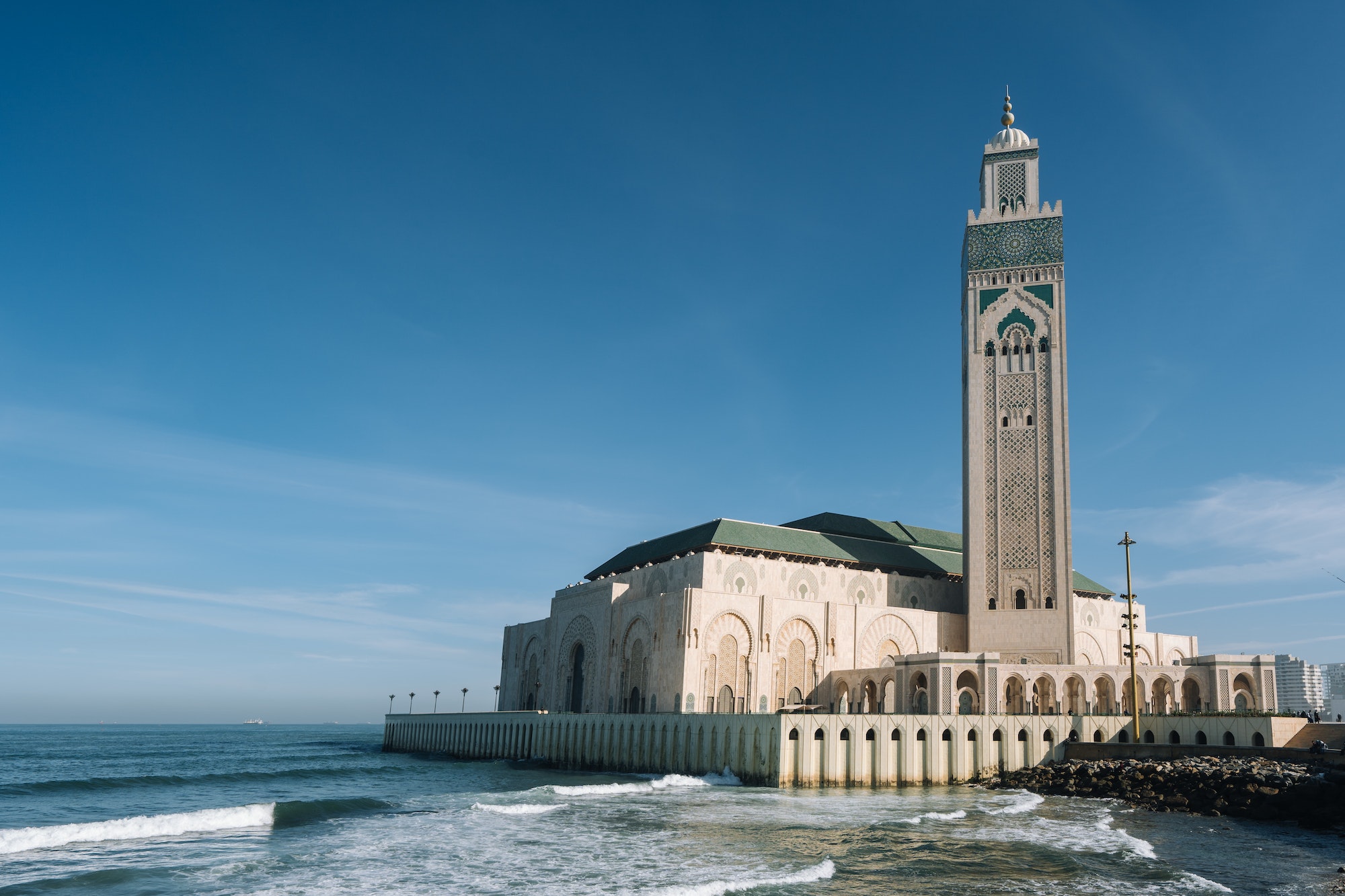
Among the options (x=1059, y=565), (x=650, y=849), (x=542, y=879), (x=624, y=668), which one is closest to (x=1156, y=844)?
(x=650, y=849)

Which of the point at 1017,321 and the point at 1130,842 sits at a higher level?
the point at 1017,321

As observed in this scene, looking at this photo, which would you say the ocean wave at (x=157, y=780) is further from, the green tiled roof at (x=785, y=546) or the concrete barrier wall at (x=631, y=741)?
the green tiled roof at (x=785, y=546)

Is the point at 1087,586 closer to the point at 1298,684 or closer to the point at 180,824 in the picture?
the point at 180,824

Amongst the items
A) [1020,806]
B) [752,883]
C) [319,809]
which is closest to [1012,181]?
[1020,806]

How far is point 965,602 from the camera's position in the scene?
59938mm

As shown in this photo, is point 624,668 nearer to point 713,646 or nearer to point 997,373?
point 713,646

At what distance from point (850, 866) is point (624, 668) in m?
35.8

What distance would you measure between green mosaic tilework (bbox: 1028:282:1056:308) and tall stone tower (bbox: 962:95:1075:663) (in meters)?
0.04

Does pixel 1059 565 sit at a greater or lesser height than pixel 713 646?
greater

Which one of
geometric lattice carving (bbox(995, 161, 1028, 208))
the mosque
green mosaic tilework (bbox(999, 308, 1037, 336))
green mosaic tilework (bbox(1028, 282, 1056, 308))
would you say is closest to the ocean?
the mosque

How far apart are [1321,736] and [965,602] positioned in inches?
919

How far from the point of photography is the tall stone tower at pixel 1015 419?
56.0 m

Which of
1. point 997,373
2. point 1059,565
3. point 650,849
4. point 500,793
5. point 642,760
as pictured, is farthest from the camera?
point 997,373

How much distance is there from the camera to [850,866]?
2358 centimetres
